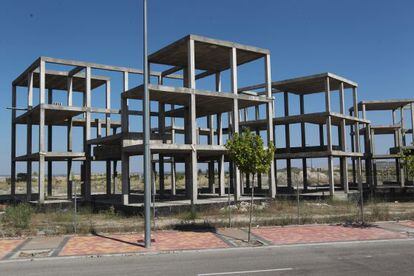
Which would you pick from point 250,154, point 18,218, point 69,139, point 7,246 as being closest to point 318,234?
point 250,154

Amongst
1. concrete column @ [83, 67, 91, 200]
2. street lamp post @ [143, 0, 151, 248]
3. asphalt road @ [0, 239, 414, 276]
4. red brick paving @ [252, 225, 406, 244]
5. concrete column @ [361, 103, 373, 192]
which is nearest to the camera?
asphalt road @ [0, 239, 414, 276]

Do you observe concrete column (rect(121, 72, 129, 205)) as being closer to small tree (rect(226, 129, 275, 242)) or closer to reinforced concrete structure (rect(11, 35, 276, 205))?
reinforced concrete structure (rect(11, 35, 276, 205))

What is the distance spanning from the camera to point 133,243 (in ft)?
50.7

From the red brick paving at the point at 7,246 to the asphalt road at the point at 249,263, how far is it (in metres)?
1.59

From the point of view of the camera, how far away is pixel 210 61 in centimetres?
3462

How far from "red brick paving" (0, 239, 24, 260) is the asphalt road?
159 cm

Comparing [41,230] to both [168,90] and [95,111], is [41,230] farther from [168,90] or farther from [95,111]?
[95,111]

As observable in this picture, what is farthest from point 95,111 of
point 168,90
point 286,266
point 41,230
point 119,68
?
point 286,266

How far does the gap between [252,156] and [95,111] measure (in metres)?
24.4

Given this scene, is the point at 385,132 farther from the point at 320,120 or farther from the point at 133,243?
the point at 133,243

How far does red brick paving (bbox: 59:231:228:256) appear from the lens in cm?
1423

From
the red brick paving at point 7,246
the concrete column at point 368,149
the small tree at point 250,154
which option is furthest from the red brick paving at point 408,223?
the concrete column at point 368,149

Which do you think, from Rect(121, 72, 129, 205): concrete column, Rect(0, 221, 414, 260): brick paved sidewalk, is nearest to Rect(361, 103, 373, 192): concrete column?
Rect(121, 72, 129, 205): concrete column

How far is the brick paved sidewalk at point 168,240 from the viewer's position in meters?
14.2
